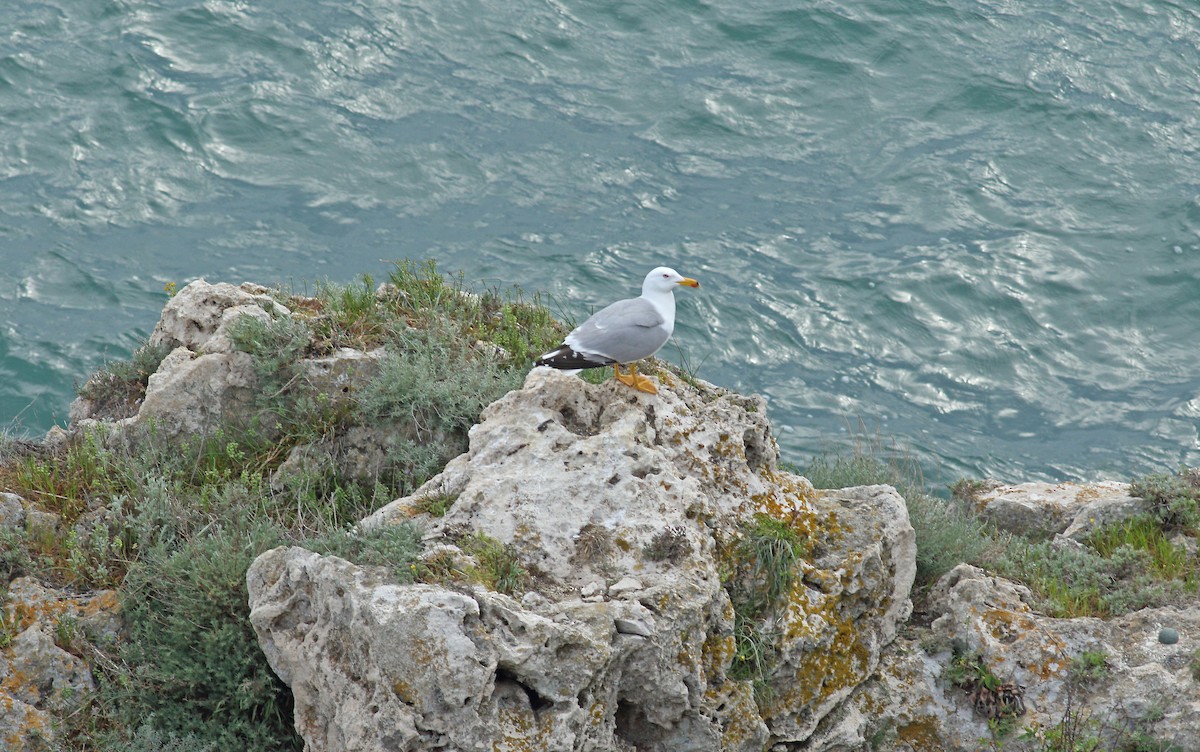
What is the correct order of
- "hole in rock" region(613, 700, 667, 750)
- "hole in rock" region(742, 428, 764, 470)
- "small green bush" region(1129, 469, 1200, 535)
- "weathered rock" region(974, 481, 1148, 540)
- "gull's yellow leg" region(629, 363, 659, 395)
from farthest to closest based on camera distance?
1. "weathered rock" region(974, 481, 1148, 540)
2. "small green bush" region(1129, 469, 1200, 535)
3. "hole in rock" region(742, 428, 764, 470)
4. "gull's yellow leg" region(629, 363, 659, 395)
5. "hole in rock" region(613, 700, 667, 750)

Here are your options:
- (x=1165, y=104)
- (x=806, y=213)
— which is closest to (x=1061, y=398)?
(x=806, y=213)

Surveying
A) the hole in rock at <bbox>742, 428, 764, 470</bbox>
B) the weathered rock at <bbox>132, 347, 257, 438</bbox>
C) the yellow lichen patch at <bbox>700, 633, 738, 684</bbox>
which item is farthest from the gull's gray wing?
the weathered rock at <bbox>132, 347, 257, 438</bbox>

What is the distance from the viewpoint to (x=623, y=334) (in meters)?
6.28

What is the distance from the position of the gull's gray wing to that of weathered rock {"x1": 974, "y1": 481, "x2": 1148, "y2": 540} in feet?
11.9

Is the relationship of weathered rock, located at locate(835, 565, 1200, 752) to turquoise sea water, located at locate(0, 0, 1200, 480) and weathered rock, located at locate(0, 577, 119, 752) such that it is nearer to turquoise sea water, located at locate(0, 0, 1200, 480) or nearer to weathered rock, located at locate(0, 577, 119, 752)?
weathered rock, located at locate(0, 577, 119, 752)

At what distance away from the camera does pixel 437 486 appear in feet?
19.4

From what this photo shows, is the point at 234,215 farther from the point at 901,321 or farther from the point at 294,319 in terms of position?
the point at 294,319

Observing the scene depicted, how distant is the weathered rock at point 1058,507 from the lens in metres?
7.86

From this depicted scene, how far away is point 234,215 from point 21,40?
6715 mm

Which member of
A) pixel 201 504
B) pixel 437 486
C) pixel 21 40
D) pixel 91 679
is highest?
pixel 437 486

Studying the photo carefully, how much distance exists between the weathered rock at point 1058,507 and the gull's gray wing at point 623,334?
11.9 ft

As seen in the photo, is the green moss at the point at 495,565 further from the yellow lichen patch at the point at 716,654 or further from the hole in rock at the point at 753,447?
the hole in rock at the point at 753,447

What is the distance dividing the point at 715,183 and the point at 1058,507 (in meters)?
12.4

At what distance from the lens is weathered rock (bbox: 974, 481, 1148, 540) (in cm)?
786
